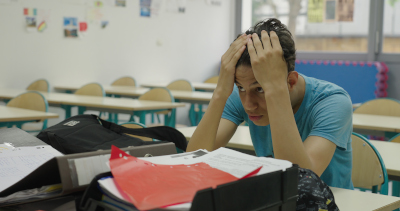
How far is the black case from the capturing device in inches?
21.7

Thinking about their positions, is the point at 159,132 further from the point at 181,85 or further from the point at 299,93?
the point at 181,85

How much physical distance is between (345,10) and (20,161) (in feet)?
18.2

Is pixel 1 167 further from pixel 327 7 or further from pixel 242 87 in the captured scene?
pixel 327 7

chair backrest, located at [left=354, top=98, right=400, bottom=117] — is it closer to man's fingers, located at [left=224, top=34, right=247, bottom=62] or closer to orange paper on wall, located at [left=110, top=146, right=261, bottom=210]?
man's fingers, located at [left=224, top=34, right=247, bottom=62]

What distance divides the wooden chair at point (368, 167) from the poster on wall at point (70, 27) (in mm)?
4073

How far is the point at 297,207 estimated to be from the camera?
69 centimetres

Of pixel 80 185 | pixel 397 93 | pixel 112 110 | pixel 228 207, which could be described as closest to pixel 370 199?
pixel 228 207

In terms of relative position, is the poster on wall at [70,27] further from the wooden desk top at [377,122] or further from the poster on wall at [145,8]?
the wooden desk top at [377,122]

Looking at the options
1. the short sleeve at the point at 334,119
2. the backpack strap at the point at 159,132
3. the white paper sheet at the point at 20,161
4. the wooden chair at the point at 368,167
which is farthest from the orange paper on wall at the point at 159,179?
the wooden chair at the point at 368,167

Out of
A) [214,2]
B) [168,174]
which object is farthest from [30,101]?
[214,2]

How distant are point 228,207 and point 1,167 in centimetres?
45

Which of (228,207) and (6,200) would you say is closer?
(228,207)

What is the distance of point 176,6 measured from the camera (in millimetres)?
6148

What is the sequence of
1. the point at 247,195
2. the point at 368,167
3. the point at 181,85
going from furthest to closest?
1. the point at 181,85
2. the point at 368,167
3. the point at 247,195
